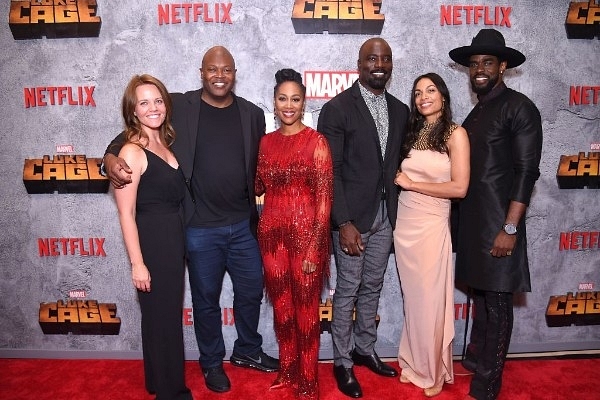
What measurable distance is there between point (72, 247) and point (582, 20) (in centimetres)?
427

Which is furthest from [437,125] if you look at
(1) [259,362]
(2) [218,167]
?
(1) [259,362]

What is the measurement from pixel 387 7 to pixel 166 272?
242 centimetres

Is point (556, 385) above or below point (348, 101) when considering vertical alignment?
below

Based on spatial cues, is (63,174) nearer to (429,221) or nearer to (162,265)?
(162,265)

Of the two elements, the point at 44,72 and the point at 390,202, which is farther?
the point at 44,72

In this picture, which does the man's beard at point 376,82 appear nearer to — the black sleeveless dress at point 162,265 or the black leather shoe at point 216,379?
the black sleeveless dress at point 162,265

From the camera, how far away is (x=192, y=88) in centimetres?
323

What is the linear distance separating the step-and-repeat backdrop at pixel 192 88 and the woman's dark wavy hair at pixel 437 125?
0.57m

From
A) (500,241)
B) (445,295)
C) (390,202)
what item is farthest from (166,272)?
(500,241)

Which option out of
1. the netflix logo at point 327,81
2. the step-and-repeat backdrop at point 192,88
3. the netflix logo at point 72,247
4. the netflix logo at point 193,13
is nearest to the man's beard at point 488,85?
the step-and-repeat backdrop at point 192,88

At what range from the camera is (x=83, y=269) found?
344 centimetres

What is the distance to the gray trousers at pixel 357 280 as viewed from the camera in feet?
9.18

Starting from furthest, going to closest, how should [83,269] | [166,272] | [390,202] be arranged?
1. [83,269]
2. [390,202]
3. [166,272]

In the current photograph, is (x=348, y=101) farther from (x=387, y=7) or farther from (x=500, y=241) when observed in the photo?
(x=500, y=241)
